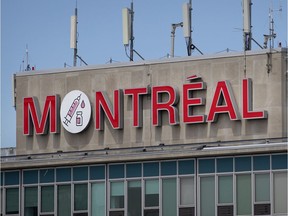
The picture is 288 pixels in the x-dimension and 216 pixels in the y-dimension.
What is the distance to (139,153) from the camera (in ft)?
277

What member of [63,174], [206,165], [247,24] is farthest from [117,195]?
[247,24]

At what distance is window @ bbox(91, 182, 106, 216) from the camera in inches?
3364

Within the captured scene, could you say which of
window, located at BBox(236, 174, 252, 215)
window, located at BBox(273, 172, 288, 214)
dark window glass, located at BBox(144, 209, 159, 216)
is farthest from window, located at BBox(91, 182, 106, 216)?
window, located at BBox(273, 172, 288, 214)

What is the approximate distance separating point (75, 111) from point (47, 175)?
22.2 feet

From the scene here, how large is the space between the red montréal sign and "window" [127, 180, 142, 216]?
6475 mm

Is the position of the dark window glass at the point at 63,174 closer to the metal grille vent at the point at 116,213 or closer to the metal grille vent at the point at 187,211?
the metal grille vent at the point at 116,213

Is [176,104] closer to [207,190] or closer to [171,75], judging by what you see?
[171,75]

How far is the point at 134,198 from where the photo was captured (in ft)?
277

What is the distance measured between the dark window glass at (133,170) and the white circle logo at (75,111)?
8572 mm

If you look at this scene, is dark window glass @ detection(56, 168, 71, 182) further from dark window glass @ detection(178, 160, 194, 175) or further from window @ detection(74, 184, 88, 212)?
dark window glass @ detection(178, 160, 194, 175)

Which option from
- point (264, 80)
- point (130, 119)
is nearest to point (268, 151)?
point (264, 80)

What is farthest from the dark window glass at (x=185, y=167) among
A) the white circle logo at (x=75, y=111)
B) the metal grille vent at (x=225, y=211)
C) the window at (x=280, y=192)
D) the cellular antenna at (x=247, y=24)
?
the white circle logo at (x=75, y=111)

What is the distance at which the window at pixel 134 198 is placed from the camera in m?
84.2

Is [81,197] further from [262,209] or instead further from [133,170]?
[262,209]
